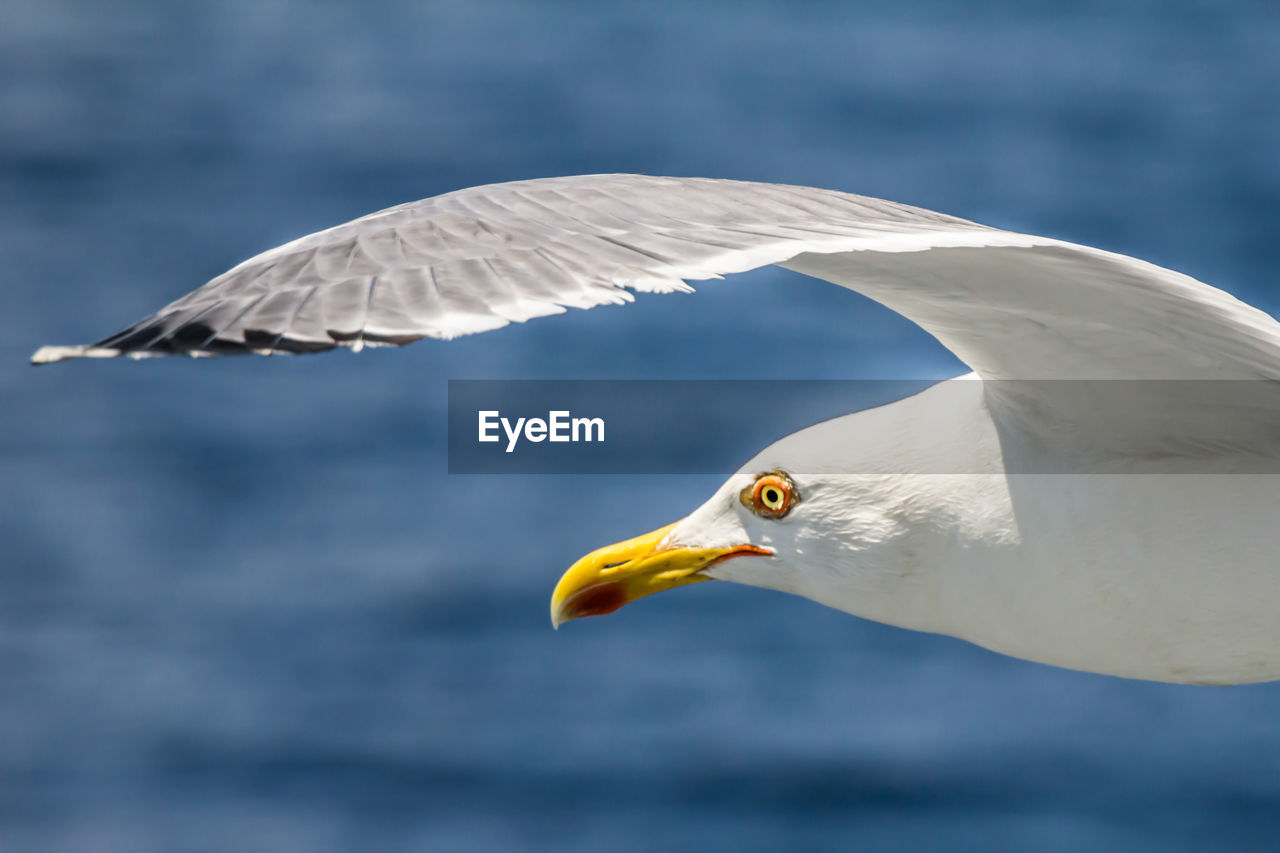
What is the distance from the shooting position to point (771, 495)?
223cm

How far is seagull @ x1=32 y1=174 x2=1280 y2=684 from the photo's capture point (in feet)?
4.57

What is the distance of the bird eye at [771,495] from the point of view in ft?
7.25

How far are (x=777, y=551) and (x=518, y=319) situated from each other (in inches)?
42.1

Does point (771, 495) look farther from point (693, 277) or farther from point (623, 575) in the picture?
point (693, 277)

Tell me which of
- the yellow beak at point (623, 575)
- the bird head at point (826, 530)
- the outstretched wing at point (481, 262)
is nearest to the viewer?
the outstretched wing at point (481, 262)

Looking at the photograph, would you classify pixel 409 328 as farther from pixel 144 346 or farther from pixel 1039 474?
pixel 1039 474

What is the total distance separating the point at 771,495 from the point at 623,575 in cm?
28

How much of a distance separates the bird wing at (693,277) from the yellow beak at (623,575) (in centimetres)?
56

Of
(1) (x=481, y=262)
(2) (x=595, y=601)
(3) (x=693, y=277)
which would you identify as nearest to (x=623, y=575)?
(2) (x=595, y=601)

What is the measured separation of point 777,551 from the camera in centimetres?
222

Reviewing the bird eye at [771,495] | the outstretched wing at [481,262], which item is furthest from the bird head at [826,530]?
the outstretched wing at [481,262]

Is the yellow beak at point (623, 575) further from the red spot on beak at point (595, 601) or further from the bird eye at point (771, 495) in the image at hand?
the bird eye at point (771, 495)

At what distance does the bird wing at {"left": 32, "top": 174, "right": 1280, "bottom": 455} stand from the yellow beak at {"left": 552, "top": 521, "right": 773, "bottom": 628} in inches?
22.1

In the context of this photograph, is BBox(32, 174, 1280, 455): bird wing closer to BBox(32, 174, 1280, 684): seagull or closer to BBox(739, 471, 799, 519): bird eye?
BBox(32, 174, 1280, 684): seagull
